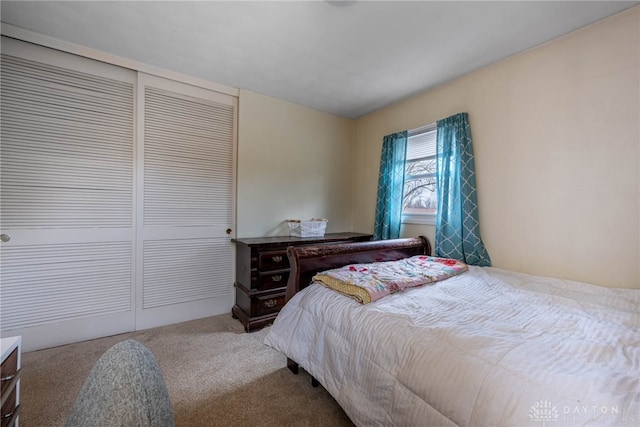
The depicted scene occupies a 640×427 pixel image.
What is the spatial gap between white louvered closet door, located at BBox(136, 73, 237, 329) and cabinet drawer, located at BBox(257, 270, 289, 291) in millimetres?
523

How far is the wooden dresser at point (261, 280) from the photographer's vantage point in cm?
254

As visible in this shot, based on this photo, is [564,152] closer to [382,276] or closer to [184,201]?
[382,276]

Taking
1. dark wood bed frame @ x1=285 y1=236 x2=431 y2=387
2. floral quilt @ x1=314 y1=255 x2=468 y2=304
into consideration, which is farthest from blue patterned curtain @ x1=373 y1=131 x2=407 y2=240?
floral quilt @ x1=314 y1=255 x2=468 y2=304

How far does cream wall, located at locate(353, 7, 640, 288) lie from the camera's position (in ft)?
5.44

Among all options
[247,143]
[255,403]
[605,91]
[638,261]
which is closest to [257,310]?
[255,403]

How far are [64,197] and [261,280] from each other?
177cm

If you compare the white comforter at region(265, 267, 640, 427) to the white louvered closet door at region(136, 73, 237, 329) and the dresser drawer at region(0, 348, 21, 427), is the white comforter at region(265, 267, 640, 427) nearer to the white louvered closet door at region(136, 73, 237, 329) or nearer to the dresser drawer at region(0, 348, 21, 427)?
the dresser drawer at region(0, 348, 21, 427)

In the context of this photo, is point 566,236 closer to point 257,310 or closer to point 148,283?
point 257,310

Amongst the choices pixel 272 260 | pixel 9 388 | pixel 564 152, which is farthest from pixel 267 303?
pixel 564 152

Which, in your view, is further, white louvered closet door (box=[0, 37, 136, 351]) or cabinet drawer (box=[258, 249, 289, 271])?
cabinet drawer (box=[258, 249, 289, 271])

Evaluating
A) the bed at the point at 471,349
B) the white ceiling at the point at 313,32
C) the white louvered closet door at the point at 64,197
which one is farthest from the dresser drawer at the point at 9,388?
the white ceiling at the point at 313,32

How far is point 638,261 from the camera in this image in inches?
63.5

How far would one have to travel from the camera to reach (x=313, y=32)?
74.8 inches

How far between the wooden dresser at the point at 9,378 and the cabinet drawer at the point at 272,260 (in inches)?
66.9
